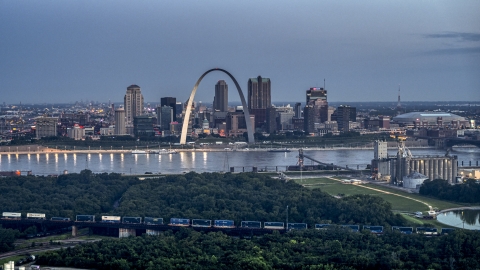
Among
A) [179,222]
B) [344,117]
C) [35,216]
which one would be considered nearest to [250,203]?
[179,222]

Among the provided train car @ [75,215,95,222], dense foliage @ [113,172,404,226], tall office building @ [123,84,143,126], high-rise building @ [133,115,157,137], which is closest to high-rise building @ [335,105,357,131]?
high-rise building @ [133,115,157,137]

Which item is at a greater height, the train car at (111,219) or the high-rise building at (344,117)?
the high-rise building at (344,117)

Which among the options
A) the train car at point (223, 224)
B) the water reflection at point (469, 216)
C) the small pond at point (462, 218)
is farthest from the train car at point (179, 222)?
the water reflection at point (469, 216)

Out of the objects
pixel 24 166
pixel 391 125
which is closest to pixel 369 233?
pixel 24 166

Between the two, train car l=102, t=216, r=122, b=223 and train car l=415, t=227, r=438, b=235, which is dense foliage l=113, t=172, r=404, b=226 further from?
train car l=415, t=227, r=438, b=235

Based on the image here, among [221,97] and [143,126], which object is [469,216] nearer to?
[143,126]

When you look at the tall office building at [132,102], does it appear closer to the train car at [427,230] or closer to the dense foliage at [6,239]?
the dense foliage at [6,239]
